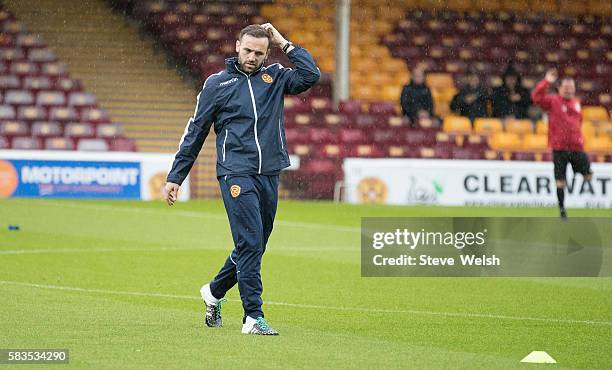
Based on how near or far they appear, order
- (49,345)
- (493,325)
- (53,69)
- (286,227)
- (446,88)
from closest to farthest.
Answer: (49,345) → (493,325) → (286,227) → (53,69) → (446,88)

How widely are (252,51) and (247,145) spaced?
0.60m

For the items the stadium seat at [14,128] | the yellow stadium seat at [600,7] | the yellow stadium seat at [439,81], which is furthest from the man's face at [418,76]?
the yellow stadium seat at [600,7]

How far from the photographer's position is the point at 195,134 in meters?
8.91

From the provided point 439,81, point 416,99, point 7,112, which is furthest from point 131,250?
point 439,81

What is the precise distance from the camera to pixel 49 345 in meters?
8.31

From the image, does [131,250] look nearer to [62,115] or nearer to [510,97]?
[62,115]

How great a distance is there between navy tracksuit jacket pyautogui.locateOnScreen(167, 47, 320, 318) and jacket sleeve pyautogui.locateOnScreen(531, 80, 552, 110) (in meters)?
11.9

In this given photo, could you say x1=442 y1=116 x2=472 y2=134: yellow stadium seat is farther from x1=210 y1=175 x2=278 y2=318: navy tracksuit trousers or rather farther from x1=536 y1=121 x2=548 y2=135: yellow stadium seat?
x1=210 y1=175 x2=278 y2=318: navy tracksuit trousers

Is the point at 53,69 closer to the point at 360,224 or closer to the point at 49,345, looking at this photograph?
the point at 360,224

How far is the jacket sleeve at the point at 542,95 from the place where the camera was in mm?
20344

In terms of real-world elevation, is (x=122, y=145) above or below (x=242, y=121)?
below

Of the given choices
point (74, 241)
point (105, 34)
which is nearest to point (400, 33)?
point (105, 34)

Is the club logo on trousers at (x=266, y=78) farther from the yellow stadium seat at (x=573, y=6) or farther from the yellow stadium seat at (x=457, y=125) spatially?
the yellow stadium seat at (x=573, y=6)

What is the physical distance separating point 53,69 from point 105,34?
3.06 meters
